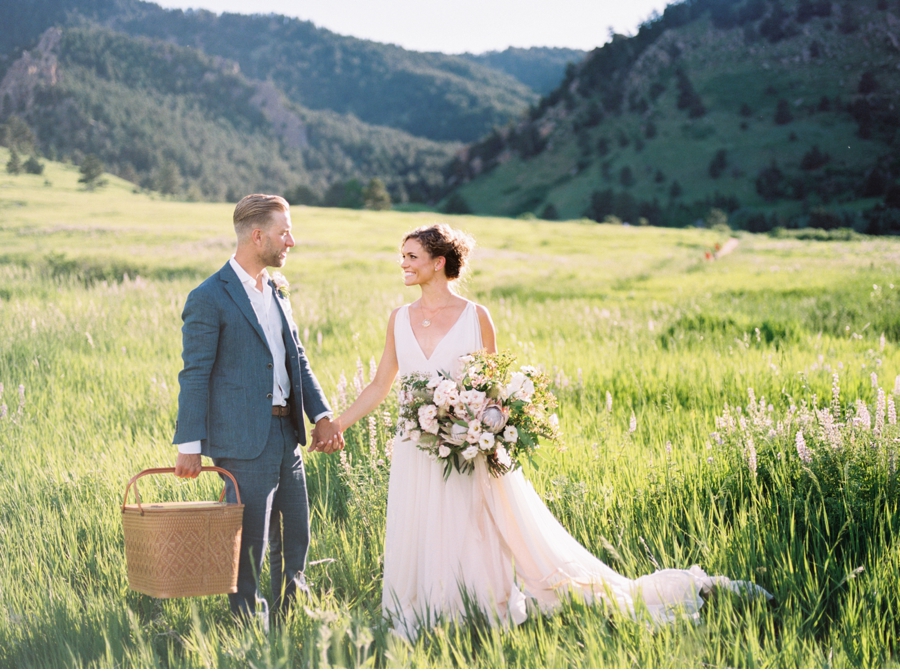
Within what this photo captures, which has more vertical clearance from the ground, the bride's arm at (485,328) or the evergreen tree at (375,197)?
the evergreen tree at (375,197)

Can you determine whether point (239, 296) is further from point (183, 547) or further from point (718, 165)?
point (718, 165)

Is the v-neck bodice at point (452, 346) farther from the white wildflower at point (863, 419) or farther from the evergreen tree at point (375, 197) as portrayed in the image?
the evergreen tree at point (375, 197)

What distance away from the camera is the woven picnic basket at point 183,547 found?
365 centimetres

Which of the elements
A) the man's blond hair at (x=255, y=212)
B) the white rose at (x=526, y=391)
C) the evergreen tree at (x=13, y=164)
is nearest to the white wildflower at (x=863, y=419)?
the white rose at (x=526, y=391)

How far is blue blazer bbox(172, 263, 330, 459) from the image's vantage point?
4.07m

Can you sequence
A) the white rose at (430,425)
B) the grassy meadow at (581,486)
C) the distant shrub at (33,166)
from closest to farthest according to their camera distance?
→ the grassy meadow at (581,486)
the white rose at (430,425)
the distant shrub at (33,166)

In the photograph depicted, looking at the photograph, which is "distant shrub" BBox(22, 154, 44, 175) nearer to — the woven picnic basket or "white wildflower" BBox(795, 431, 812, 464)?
the woven picnic basket

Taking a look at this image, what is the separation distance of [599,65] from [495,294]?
175838 mm

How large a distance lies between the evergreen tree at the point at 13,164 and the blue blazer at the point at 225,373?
170 feet

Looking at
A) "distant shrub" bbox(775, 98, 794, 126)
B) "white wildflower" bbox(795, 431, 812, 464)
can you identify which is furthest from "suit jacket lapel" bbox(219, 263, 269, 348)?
"distant shrub" bbox(775, 98, 794, 126)

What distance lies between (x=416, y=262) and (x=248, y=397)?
1.34 metres

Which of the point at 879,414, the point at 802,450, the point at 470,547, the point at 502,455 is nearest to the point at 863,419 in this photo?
the point at 879,414

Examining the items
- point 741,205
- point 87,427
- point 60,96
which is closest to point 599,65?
point 741,205

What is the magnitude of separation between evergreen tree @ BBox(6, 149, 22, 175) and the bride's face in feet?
170
